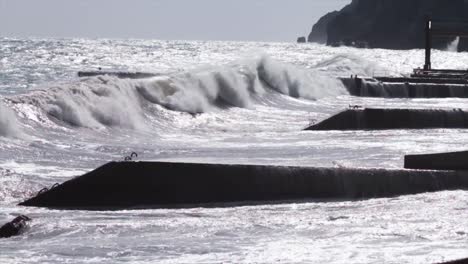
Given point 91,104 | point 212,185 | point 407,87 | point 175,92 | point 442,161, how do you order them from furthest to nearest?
point 407,87, point 175,92, point 91,104, point 442,161, point 212,185

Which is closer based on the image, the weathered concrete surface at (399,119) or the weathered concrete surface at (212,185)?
the weathered concrete surface at (212,185)

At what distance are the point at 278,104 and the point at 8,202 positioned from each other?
997 inches

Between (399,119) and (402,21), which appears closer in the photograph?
(399,119)

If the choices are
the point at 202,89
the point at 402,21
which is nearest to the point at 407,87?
the point at 202,89

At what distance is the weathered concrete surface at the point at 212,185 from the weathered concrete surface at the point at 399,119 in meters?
11.4

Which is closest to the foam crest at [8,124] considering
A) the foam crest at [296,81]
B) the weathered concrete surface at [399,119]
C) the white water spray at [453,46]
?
the weathered concrete surface at [399,119]

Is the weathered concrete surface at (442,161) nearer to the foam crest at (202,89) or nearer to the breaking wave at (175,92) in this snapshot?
the breaking wave at (175,92)

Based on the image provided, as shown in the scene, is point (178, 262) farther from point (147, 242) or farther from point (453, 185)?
point (453, 185)

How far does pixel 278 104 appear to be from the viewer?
126 ft

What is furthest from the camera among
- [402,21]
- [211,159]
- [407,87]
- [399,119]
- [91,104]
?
[402,21]

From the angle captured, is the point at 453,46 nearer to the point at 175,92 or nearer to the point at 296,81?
the point at 296,81

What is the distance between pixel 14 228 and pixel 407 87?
32643 millimetres

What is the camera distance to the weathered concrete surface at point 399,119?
85.9 feet

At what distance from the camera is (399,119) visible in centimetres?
2666
